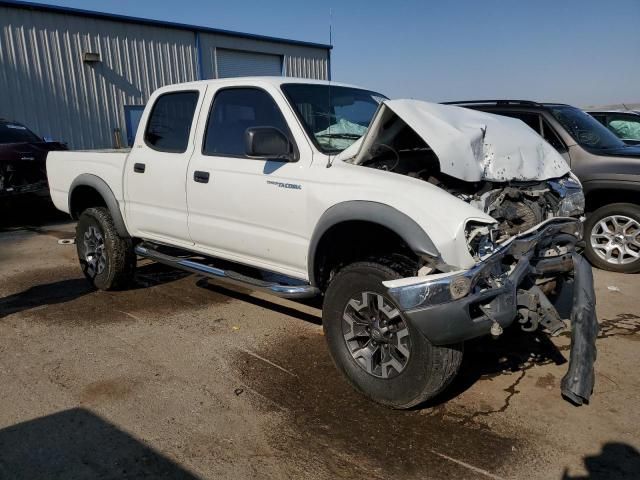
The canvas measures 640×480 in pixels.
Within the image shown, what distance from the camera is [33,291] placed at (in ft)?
18.8

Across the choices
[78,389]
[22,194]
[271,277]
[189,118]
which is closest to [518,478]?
[271,277]

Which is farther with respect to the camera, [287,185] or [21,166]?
[21,166]

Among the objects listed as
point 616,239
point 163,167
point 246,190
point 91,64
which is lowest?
point 616,239

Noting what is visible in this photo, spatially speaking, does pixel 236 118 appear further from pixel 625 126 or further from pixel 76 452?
pixel 625 126

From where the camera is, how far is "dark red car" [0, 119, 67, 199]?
29.9 ft

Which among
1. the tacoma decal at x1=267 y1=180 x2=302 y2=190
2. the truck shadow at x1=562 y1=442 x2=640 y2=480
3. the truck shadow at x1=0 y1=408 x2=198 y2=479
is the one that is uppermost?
the tacoma decal at x1=267 y1=180 x2=302 y2=190

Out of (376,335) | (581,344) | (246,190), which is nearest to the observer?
(581,344)

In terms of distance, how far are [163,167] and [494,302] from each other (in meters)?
3.09

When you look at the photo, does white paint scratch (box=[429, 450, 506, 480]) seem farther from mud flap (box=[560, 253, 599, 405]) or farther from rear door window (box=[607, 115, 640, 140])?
rear door window (box=[607, 115, 640, 140])

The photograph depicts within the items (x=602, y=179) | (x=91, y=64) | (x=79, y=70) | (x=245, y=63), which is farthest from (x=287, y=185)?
(x=245, y=63)

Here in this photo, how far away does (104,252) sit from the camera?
5.48 m

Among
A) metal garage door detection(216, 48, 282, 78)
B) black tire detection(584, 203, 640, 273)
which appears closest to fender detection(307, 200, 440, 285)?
black tire detection(584, 203, 640, 273)

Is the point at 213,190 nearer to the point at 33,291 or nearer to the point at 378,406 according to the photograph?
the point at 378,406

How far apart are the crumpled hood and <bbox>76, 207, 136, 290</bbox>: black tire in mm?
2985
